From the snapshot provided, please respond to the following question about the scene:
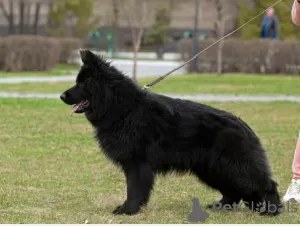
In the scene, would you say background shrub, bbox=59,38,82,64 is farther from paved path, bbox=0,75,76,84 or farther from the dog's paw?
the dog's paw

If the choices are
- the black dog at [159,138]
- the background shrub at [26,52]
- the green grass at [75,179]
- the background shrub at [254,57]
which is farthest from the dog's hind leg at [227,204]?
the background shrub at [254,57]

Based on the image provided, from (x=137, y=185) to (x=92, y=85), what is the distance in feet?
3.11

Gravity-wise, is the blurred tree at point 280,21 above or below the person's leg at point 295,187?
above

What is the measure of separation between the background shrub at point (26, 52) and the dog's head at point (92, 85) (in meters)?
21.0

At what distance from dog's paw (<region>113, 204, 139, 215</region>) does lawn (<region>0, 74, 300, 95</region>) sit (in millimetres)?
12550

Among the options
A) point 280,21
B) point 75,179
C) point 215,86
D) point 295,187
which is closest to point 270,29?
point 215,86

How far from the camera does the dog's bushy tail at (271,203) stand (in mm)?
5781

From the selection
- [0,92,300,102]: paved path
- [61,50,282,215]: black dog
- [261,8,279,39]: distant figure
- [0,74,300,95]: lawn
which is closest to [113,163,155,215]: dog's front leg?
[61,50,282,215]: black dog

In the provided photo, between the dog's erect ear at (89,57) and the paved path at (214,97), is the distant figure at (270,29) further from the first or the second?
the dog's erect ear at (89,57)

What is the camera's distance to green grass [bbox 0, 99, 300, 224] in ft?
18.9

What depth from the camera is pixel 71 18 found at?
4597cm

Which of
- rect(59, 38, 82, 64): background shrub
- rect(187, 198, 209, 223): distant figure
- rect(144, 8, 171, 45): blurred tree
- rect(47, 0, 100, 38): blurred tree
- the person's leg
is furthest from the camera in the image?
rect(144, 8, 171, 45): blurred tree

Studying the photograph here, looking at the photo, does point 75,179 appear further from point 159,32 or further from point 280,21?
point 159,32

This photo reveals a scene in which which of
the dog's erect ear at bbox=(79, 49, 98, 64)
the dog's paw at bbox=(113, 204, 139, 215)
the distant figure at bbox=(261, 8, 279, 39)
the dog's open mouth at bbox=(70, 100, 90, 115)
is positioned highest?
the distant figure at bbox=(261, 8, 279, 39)
